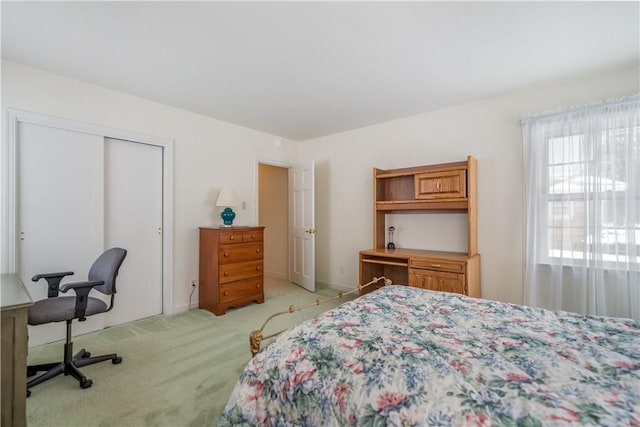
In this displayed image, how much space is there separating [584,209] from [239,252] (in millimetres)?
3581

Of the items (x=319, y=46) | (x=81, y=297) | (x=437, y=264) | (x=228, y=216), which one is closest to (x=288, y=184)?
(x=228, y=216)

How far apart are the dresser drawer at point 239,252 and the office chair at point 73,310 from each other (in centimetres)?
121

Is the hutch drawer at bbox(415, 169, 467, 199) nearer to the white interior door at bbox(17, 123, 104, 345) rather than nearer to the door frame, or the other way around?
the door frame

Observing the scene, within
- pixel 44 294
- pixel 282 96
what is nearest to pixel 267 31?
pixel 282 96

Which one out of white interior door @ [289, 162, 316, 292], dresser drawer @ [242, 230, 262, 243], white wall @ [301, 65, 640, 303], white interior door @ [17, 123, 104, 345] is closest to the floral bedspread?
white wall @ [301, 65, 640, 303]

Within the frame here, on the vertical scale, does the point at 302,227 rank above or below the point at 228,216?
below

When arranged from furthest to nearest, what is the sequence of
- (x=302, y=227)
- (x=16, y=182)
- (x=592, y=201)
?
(x=302, y=227)
(x=592, y=201)
(x=16, y=182)

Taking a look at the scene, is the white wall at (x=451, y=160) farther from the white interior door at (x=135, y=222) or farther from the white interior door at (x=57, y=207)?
the white interior door at (x=57, y=207)

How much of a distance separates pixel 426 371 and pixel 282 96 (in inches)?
115

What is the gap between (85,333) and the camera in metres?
2.90

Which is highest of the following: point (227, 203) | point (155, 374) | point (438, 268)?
point (227, 203)

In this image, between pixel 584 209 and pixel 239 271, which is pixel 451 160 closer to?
pixel 584 209

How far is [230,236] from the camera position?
356 cm

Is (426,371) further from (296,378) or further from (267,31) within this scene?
(267,31)
